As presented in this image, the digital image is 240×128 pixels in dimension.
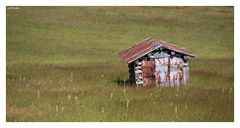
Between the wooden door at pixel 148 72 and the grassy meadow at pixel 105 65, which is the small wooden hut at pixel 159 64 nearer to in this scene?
the wooden door at pixel 148 72

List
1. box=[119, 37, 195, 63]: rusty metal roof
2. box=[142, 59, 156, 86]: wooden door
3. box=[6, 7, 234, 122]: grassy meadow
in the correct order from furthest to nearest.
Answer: box=[142, 59, 156, 86]: wooden door
box=[119, 37, 195, 63]: rusty metal roof
box=[6, 7, 234, 122]: grassy meadow

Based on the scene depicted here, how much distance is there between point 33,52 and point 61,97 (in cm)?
737

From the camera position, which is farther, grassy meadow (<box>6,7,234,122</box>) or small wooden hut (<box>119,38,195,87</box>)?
small wooden hut (<box>119,38,195,87</box>)

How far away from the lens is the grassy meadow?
17.4 meters

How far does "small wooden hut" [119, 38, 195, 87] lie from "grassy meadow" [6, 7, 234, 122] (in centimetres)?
43

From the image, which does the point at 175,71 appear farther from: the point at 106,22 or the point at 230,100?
the point at 106,22

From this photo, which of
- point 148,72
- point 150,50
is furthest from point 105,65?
point 150,50

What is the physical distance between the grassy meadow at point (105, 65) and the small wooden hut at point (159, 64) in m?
0.43

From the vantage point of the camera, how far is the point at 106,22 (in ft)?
96.2

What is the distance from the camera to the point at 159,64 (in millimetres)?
19062

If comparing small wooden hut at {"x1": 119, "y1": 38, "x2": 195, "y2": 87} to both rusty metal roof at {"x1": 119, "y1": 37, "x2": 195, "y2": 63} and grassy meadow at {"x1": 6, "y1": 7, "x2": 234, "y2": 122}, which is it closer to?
rusty metal roof at {"x1": 119, "y1": 37, "x2": 195, "y2": 63}

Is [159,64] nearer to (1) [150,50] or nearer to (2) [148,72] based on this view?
(2) [148,72]

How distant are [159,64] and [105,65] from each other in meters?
5.91

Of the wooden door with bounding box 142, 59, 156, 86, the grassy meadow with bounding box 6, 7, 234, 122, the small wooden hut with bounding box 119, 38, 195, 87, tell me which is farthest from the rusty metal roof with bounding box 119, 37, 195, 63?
the grassy meadow with bounding box 6, 7, 234, 122
